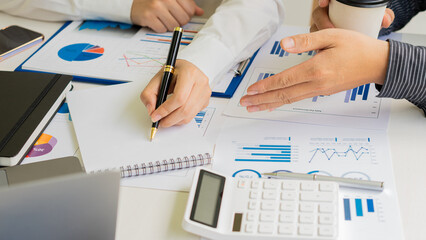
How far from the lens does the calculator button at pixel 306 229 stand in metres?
0.66

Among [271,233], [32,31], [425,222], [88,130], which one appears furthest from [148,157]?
[32,31]

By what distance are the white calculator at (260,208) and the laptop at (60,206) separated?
18cm

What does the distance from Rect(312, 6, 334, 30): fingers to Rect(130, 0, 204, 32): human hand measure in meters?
0.40

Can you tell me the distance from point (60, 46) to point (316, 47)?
66 centimetres

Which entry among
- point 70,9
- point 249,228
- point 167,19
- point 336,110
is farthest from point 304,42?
point 70,9

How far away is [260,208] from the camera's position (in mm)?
708

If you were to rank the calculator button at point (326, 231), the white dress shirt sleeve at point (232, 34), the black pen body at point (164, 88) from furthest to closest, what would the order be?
1. the white dress shirt sleeve at point (232, 34)
2. the black pen body at point (164, 88)
3. the calculator button at point (326, 231)

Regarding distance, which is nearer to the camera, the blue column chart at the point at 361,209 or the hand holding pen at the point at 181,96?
the blue column chart at the point at 361,209

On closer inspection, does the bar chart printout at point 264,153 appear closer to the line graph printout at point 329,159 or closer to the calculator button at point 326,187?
the line graph printout at point 329,159

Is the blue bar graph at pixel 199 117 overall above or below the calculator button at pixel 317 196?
above

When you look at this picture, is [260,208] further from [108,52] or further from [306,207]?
[108,52]

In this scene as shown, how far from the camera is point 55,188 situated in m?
0.50

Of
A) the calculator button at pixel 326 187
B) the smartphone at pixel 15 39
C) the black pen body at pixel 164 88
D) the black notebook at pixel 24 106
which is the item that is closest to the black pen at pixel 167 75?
the black pen body at pixel 164 88

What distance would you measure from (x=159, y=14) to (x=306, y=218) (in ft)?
2.54
